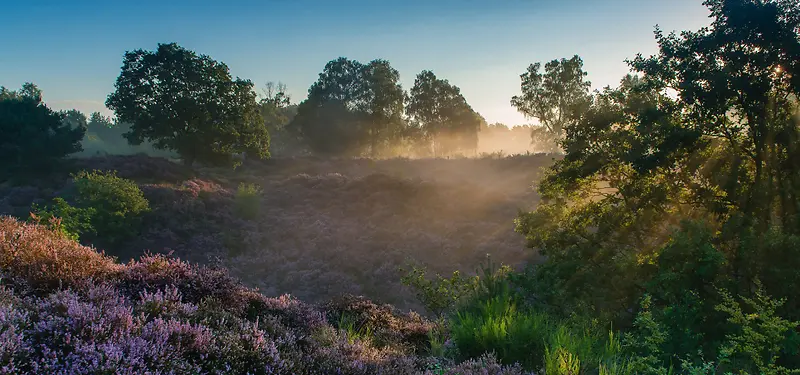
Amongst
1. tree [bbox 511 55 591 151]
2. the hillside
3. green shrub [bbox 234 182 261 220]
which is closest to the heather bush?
the hillside

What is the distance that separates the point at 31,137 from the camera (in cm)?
3241

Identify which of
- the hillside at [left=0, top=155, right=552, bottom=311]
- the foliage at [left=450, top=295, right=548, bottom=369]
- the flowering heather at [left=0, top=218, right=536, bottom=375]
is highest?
the flowering heather at [left=0, top=218, right=536, bottom=375]

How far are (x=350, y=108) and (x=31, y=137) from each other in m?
42.1

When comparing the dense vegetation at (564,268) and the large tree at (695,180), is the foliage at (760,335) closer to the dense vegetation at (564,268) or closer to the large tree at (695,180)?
the dense vegetation at (564,268)

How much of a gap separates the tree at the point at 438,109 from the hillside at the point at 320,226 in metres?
39.8

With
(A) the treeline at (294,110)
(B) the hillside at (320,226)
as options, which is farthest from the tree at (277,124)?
(B) the hillside at (320,226)

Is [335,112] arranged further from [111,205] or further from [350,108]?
[111,205]

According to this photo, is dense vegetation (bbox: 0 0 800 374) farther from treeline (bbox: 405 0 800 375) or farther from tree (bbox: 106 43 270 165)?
tree (bbox: 106 43 270 165)

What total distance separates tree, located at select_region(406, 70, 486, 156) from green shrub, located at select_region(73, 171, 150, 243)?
191 feet

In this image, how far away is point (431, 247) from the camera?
22.0 metres

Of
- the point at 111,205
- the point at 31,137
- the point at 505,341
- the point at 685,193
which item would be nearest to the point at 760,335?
the point at 505,341

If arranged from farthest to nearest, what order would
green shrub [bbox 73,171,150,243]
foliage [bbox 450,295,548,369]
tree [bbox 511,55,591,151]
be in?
1. tree [bbox 511,55,591,151]
2. green shrub [bbox 73,171,150,243]
3. foliage [bbox 450,295,548,369]

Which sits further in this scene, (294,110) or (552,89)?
(294,110)

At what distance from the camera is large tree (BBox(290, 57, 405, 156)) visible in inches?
2574
